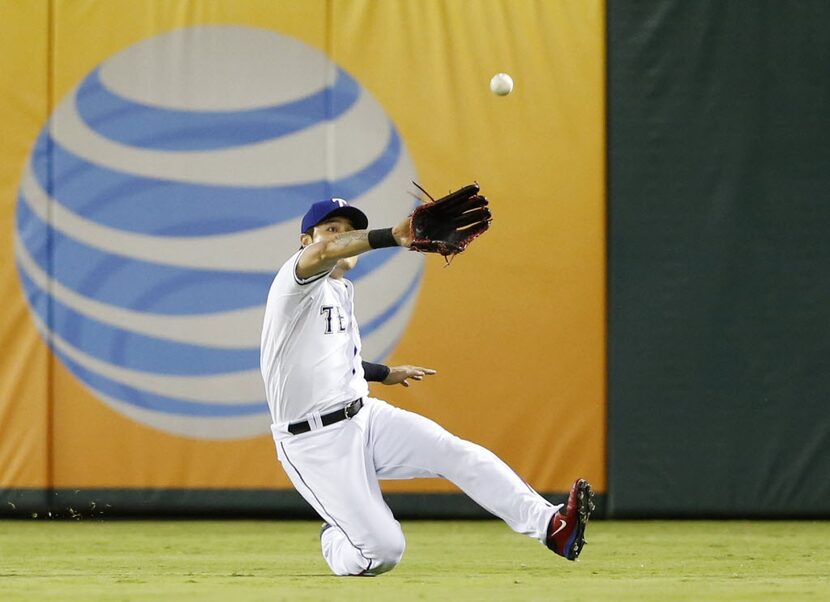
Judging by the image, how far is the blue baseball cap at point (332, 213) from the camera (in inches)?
214

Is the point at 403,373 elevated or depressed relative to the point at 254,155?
depressed

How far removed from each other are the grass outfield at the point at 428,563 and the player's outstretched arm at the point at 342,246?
1223mm

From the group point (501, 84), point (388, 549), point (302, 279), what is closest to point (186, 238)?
point (501, 84)

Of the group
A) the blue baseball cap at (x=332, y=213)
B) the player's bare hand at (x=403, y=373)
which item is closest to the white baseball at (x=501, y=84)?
the blue baseball cap at (x=332, y=213)

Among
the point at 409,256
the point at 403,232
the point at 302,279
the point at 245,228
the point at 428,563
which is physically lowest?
the point at 428,563

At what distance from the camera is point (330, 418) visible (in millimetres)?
5289

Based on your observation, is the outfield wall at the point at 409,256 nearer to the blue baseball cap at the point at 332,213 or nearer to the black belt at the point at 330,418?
the blue baseball cap at the point at 332,213

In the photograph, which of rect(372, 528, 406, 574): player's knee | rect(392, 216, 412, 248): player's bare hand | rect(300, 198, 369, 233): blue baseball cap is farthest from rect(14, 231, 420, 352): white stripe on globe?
rect(392, 216, 412, 248): player's bare hand

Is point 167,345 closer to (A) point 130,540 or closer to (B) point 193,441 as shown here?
(B) point 193,441

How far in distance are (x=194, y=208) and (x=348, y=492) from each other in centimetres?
356

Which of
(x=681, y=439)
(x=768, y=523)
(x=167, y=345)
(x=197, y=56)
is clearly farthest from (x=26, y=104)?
(x=768, y=523)

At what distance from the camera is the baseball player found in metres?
5.14

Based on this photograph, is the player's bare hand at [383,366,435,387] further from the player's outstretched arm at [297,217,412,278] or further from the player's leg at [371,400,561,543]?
the player's outstretched arm at [297,217,412,278]

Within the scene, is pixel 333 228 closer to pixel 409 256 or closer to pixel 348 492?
pixel 348 492
